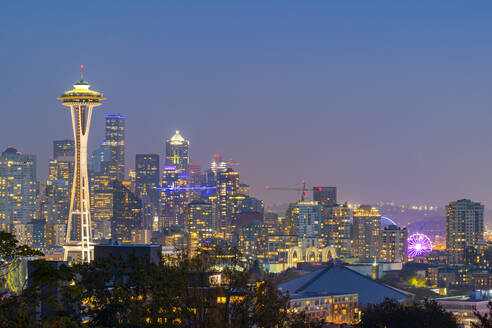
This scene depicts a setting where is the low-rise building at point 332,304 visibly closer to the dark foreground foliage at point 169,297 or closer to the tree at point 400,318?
the tree at point 400,318

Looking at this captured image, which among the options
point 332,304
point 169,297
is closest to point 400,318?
point 169,297

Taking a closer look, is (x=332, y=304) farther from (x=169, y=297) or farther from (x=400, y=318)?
(x=169, y=297)

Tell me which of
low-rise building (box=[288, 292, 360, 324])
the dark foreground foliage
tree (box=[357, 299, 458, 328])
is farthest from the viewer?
low-rise building (box=[288, 292, 360, 324])

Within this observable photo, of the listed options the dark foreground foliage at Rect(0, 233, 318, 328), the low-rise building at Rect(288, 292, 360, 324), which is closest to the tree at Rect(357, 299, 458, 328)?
the dark foreground foliage at Rect(0, 233, 318, 328)

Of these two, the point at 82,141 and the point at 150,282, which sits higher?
the point at 82,141

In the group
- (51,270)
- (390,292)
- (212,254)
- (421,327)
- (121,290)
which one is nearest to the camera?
(51,270)

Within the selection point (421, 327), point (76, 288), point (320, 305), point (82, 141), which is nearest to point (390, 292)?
point (320, 305)

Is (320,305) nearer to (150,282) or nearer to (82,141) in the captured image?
(82,141)

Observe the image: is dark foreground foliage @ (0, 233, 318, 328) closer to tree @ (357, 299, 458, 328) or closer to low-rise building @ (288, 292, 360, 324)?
tree @ (357, 299, 458, 328)

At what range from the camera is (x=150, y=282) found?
47562 millimetres

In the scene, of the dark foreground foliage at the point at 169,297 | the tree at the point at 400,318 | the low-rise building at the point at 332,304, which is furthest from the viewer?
the low-rise building at the point at 332,304

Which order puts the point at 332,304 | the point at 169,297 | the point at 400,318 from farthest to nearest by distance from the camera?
the point at 332,304, the point at 400,318, the point at 169,297

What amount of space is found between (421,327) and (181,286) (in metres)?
39.5

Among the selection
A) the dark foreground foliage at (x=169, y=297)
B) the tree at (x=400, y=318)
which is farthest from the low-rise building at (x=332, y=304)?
the dark foreground foliage at (x=169, y=297)
